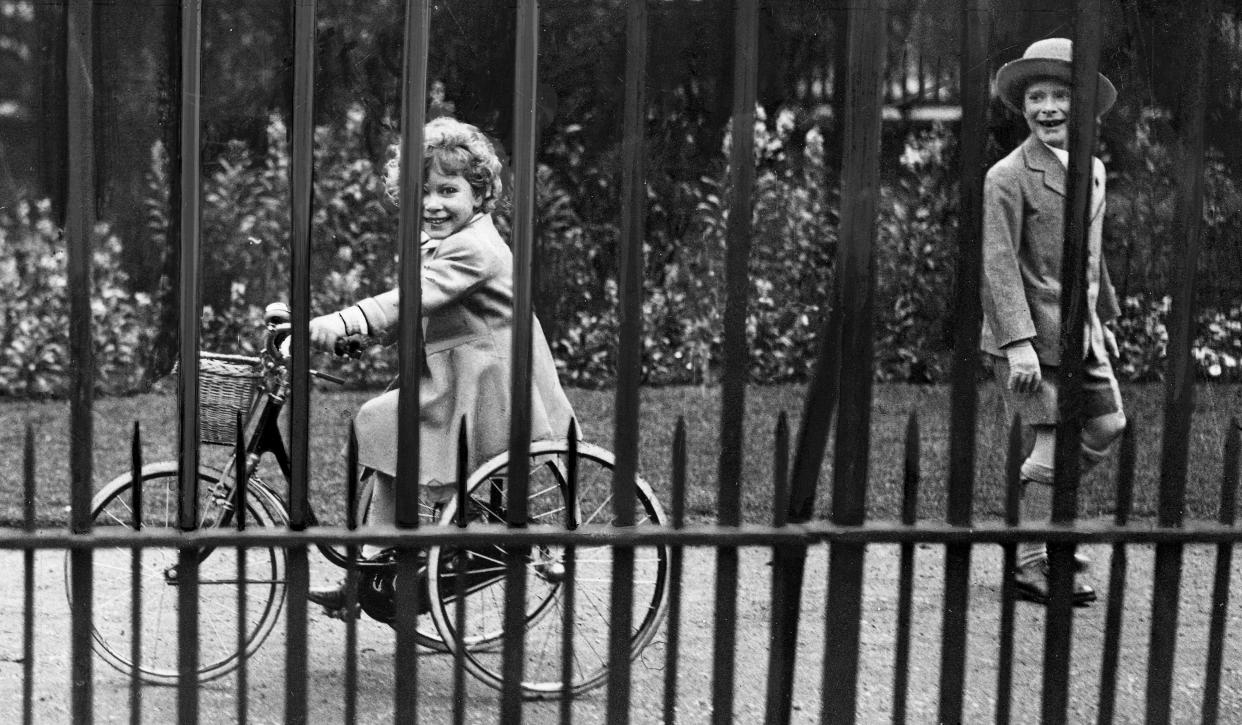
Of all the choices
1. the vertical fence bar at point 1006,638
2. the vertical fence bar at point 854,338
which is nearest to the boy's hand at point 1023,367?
the vertical fence bar at point 1006,638

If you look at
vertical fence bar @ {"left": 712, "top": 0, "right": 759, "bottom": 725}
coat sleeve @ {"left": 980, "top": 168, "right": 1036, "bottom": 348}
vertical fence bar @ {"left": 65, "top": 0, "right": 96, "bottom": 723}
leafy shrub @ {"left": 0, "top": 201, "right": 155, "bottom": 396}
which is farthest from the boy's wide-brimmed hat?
leafy shrub @ {"left": 0, "top": 201, "right": 155, "bottom": 396}

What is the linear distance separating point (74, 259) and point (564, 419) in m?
1.50

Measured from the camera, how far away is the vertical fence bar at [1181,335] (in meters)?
2.66

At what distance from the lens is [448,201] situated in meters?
3.70

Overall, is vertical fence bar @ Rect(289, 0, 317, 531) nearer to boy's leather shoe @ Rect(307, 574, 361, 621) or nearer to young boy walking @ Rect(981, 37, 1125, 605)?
boy's leather shoe @ Rect(307, 574, 361, 621)

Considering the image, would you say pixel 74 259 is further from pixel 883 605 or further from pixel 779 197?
pixel 779 197

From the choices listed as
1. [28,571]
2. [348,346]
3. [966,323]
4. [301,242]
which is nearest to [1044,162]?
[966,323]

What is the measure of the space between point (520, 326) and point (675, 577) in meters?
0.57

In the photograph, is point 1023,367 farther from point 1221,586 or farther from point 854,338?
point 854,338

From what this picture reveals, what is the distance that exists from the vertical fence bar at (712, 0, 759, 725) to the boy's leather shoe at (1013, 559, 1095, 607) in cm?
130

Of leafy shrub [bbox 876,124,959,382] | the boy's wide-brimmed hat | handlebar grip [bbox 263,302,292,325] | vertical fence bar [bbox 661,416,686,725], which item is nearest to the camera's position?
vertical fence bar [bbox 661,416,686,725]

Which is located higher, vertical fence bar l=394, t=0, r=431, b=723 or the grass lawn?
vertical fence bar l=394, t=0, r=431, b=723

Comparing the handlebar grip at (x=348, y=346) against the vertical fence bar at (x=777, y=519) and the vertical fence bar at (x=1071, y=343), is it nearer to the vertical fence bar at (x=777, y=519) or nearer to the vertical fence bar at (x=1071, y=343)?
the vertical fence bar at (x=777, y=519)

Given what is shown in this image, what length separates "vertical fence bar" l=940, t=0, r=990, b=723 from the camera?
261cm
